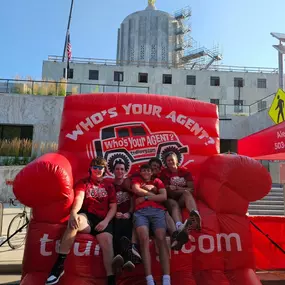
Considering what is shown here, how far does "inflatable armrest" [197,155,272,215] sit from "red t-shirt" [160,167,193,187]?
13.0 inches

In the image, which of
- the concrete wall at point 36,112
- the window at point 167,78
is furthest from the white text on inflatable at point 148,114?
the window at point 167,78

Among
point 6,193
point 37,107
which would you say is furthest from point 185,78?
point 6,193

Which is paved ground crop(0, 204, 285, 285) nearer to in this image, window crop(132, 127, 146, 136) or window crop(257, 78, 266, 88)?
window crop(132, 127, 146, 136)

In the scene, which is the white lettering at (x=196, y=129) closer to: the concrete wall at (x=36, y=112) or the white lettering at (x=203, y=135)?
the white lettering at (x=203, y=135)

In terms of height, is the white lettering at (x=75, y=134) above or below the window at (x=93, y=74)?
below

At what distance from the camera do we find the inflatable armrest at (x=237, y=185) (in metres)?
3.67

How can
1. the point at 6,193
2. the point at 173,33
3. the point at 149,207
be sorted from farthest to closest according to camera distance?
the point at 173,33 < the point at 6,193 < the point at 149,207

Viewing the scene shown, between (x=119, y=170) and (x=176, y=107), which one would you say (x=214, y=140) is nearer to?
(x=176, y=107)

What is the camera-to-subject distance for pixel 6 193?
13.1 metres

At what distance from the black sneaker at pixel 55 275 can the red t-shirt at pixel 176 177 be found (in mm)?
1577

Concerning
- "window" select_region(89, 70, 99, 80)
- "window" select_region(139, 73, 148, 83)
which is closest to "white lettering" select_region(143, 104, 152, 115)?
"window" select_region(139, 73, 148, 83)

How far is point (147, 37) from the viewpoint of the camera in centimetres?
3966

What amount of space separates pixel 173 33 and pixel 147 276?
3964cm

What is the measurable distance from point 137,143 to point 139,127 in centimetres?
23
